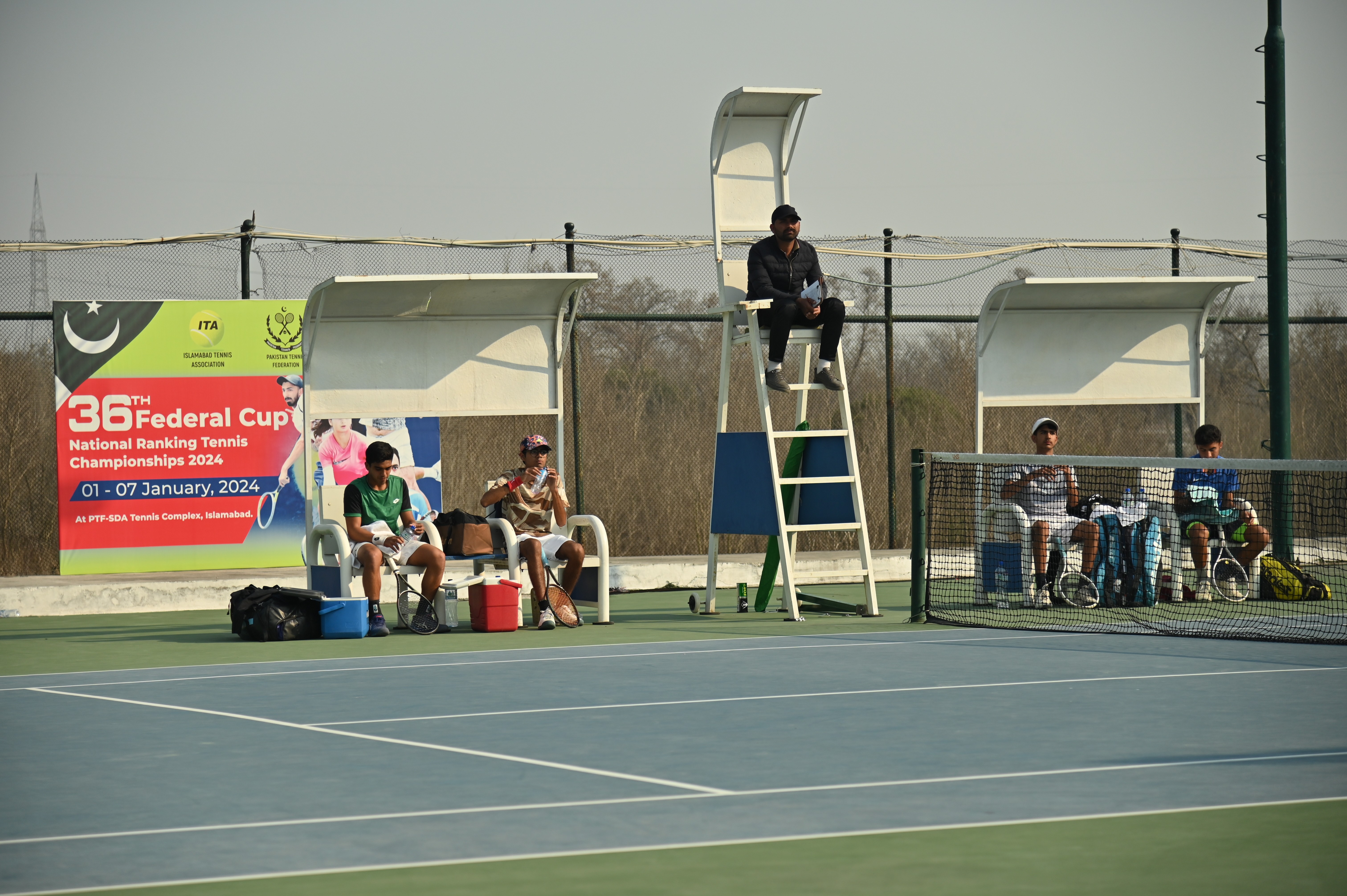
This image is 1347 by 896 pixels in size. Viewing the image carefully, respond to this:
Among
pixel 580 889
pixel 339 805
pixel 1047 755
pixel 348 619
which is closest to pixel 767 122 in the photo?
pixel 348 619

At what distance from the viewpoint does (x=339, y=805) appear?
5.66 metres

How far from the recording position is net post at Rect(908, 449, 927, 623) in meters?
12.0

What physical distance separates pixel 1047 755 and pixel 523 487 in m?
6.49

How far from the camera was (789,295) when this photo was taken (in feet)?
40.5

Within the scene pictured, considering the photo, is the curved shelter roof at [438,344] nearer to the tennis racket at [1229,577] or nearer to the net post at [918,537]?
the net post at [918,537]

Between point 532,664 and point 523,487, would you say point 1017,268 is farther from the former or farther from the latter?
point 532,664

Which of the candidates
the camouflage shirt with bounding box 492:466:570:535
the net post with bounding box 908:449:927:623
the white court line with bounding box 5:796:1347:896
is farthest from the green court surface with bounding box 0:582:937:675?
the white court line with bounding box 5:796:1347:896

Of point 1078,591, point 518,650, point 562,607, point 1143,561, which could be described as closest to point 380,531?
point 562,607

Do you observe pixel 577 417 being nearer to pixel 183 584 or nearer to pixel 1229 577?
pixel 183 584

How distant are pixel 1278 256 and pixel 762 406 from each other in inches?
163

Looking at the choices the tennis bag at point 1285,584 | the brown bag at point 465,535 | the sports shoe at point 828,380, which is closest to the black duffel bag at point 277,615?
the brown bag at point 465,535

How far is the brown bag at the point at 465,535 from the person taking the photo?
39.7ft

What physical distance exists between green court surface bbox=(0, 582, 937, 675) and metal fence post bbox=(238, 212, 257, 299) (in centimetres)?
252

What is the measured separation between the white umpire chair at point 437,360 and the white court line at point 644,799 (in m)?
6.24
